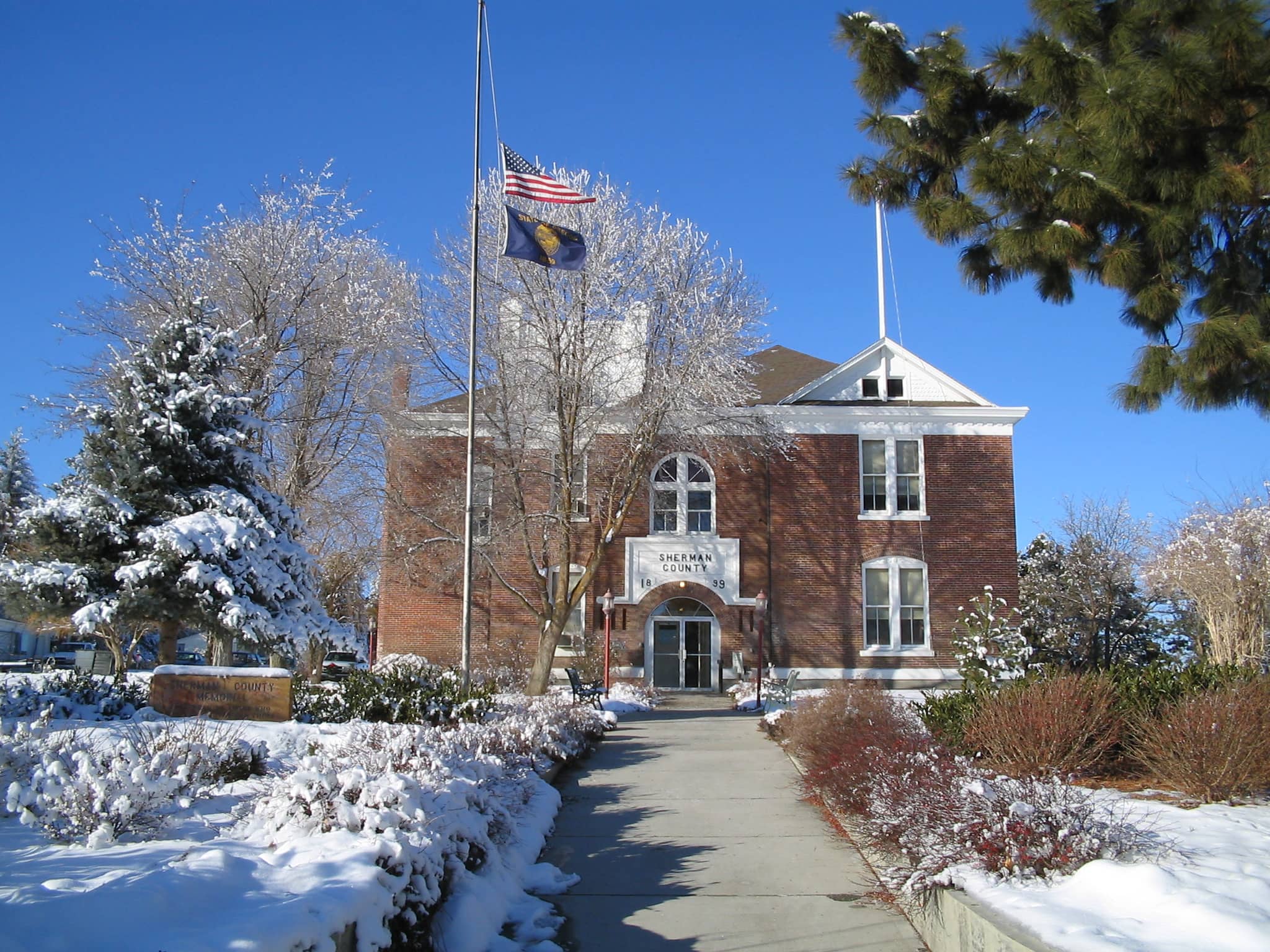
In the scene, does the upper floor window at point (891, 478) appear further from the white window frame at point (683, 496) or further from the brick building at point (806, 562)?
the white window frame at point (683, 496)

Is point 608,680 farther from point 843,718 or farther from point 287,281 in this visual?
point 843,718

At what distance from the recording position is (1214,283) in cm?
984

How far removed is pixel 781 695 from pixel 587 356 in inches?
349

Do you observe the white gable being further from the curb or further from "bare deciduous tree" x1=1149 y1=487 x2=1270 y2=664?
the curb

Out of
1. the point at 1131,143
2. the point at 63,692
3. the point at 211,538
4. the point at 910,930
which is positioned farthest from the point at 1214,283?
the point at 63,692

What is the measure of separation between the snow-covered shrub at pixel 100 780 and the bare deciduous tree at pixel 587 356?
1527cm

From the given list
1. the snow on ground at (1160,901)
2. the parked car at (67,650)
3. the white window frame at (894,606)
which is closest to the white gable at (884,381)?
the white window frame at (894,606)

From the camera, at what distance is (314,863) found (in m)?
5.39

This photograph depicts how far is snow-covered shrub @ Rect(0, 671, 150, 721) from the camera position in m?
A: 12.7

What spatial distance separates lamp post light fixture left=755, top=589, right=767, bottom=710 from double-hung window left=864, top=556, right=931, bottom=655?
3035 millimetres

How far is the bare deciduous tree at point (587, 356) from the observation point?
74.2ft

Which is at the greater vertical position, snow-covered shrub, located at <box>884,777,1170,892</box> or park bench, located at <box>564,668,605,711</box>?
snow-covered shrub, located at <box>884,777,1170,892</box>

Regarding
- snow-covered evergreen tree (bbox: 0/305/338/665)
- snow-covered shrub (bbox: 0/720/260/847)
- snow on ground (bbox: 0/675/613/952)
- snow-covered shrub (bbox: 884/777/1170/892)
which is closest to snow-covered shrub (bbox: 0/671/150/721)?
snow-covered evergreen tree (bbox: 0/305/338/665)

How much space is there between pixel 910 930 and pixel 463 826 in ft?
10.3
